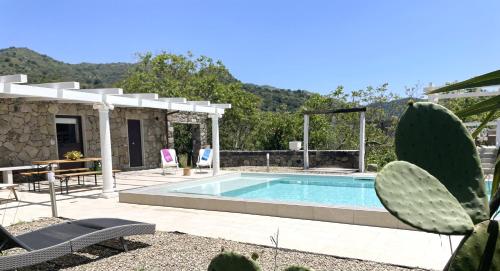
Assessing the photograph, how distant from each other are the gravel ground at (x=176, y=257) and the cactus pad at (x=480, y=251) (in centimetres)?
256

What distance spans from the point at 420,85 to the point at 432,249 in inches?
574

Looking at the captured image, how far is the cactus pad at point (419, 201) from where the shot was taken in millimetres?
1012

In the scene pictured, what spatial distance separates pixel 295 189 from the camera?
9.88 meters

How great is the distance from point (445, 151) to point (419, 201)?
0.34m

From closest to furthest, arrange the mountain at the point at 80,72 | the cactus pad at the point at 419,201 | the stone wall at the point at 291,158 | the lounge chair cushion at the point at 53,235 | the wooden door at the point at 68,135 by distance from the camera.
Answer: the cactus pad at the point at 419,201
the lounge chair cushion at the point at 53,235
the wooden door at the point at 68,135
the stone wall at the point at 291,158
the mountain at the point at 80,72

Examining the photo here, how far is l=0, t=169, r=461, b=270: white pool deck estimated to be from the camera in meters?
4.00

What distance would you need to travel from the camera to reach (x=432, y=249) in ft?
13.5

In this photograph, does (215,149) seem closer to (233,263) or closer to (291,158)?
(291,158)

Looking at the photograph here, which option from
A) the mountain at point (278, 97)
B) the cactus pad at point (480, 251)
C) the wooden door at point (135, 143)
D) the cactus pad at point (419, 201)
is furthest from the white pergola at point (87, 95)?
the mountain at point (278, 97)

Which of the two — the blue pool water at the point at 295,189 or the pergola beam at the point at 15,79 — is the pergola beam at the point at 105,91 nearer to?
the pergola beam at the point at 15,79

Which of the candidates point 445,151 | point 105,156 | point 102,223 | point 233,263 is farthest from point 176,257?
point 105,156

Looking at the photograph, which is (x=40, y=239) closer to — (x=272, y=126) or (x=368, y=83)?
(x=272, y=126)

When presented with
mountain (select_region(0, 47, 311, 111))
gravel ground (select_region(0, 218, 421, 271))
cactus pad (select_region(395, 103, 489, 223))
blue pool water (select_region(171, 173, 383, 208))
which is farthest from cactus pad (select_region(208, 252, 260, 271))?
mountain (select_region(0, 47, 311, 111))

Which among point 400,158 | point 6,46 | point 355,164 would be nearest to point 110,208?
point 400,158
